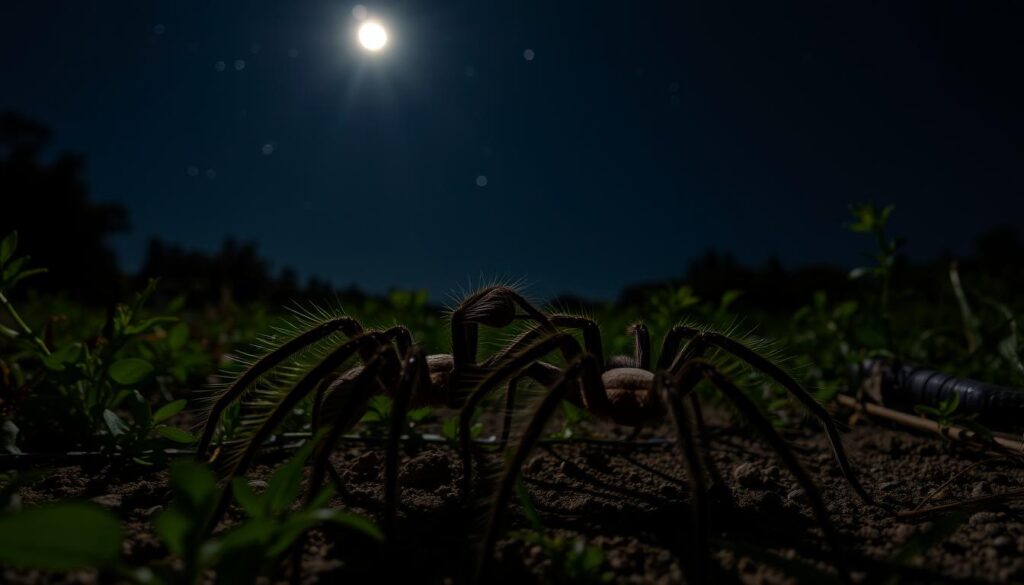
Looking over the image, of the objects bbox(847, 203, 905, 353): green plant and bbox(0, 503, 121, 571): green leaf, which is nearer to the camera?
bbox(0, 503, 121, 571): green leaf

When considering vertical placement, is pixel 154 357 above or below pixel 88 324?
below

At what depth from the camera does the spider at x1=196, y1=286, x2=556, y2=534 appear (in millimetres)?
2191

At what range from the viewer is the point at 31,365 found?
555 centimetres

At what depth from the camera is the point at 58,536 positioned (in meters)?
1.26

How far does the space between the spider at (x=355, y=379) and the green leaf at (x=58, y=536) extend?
766 mm

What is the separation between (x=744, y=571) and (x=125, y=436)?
2548 mm

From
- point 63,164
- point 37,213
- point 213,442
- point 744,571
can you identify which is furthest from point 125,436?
point 63,164

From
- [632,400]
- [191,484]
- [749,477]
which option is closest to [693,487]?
[632,400]

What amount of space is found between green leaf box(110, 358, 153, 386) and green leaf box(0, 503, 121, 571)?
1.82 metres

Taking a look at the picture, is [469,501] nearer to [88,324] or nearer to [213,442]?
[213,442]

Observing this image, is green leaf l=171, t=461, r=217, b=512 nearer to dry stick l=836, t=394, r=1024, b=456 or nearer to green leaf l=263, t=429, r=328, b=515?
green leaf l=263, t=429, r=328, b=515

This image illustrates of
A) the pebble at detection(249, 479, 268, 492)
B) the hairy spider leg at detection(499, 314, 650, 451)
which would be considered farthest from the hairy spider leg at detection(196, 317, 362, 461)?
the hairy spider leg at detection(499, 314, 650, 451)

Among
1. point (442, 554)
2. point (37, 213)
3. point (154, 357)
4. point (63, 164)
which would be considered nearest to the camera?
point (442, 554)

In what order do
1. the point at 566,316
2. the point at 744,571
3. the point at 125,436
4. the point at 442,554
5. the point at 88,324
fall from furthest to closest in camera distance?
the point at 88,324, the point at 566,316, the point at 125,436, the point at 442,554, the point at 744,571
